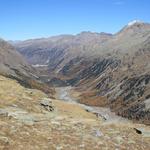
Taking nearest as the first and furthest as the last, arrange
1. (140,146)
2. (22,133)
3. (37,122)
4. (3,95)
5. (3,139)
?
1. (3,139)
2. (22,133)
3. (140,146)
4. (37,122)
5. (3,95)

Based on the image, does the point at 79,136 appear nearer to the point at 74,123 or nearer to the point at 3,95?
the point at 74,123

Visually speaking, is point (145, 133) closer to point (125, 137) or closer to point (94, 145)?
point (125, 137)

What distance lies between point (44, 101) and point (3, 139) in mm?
19962

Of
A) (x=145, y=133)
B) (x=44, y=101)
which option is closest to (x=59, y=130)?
(x=145, y=133)

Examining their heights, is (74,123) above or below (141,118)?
above

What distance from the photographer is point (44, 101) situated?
132 ft

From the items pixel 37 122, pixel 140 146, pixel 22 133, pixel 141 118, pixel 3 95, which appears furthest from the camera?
pixel 141 118

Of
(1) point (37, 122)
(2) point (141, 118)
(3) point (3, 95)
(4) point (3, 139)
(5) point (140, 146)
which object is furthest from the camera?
(2) point (141, 118)

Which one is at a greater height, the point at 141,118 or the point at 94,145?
the point at 94,145

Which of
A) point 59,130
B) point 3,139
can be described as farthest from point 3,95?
point 3,139

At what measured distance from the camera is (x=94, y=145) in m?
22.7

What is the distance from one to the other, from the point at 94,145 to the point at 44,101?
18.3 meters

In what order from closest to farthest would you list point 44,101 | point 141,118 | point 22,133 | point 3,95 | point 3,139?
point 3,139 → point 22,133 → point 3,95 → point 44,101 → point 141,118

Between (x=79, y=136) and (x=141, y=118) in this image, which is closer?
(x=79, y=136)
